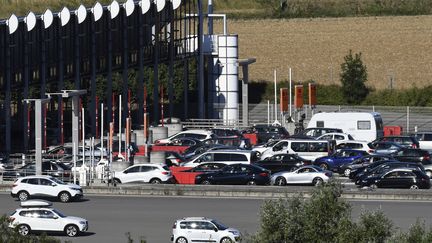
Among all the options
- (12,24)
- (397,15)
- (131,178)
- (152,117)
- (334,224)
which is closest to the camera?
(334,224)

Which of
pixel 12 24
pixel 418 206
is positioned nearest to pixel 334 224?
pixel 418 206

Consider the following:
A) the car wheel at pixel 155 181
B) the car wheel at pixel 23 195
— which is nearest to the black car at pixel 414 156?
the car wheel at pixel 155 181

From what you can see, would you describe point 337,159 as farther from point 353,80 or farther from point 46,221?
point 353,80

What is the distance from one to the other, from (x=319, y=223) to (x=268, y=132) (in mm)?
40151

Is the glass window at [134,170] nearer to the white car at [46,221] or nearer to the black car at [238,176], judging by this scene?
the black car at [238,176]

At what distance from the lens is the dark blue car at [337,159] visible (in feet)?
174

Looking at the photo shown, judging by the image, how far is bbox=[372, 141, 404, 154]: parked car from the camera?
56.0 meters

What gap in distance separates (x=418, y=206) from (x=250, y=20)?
6411 cm

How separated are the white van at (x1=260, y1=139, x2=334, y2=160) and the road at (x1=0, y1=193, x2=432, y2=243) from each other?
12616mm

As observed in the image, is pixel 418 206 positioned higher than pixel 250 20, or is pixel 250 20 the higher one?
pixel 250 20

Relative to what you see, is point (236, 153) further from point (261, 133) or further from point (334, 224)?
point (334, 224)

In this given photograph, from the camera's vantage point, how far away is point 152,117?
7619cm

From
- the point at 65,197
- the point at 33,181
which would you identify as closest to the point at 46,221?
the point at 65,197

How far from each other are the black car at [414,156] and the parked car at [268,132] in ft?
32.9
